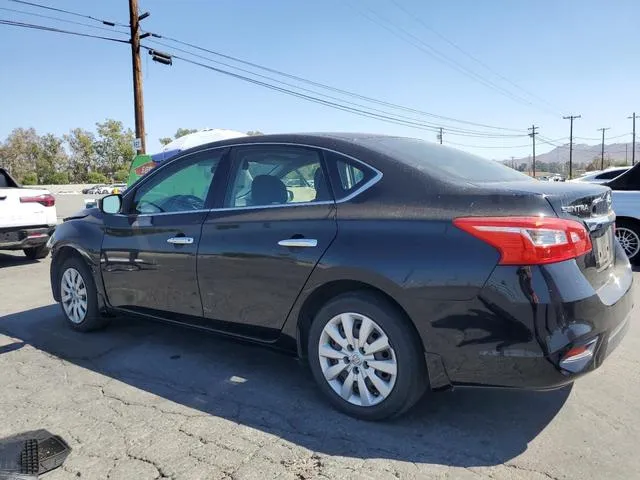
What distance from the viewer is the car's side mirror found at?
4.38 m

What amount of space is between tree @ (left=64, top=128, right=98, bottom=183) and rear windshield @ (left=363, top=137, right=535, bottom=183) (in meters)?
89.2

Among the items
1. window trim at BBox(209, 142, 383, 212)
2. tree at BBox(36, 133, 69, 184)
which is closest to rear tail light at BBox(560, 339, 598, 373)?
window trim at BBox(209, 142, 383, 212)

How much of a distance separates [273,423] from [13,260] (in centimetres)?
854

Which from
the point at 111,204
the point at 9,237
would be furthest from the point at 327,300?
the point at 9,237

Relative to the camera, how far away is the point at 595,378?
11.7 ft

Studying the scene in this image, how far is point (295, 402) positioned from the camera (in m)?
3.30

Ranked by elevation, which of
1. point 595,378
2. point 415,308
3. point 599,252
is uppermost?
point 599,252

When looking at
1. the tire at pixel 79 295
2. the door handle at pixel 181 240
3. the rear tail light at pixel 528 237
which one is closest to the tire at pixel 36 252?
the tire at pixel 79 295

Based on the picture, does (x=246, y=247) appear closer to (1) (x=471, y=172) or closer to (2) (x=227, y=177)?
(2) (x=227, y=177)

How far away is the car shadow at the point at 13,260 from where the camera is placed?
912 centimetres

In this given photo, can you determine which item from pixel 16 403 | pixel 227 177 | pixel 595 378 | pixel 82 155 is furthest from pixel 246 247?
pixel 82 155

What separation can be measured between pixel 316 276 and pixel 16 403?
2.18 metres

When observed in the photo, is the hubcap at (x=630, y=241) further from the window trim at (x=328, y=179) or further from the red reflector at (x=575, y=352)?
the window trim at (x=328, y=179)

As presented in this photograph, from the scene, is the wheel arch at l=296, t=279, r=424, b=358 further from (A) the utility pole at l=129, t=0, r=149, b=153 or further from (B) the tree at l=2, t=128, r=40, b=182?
(B) the tree at l=2, t=128, r=40, b=182
